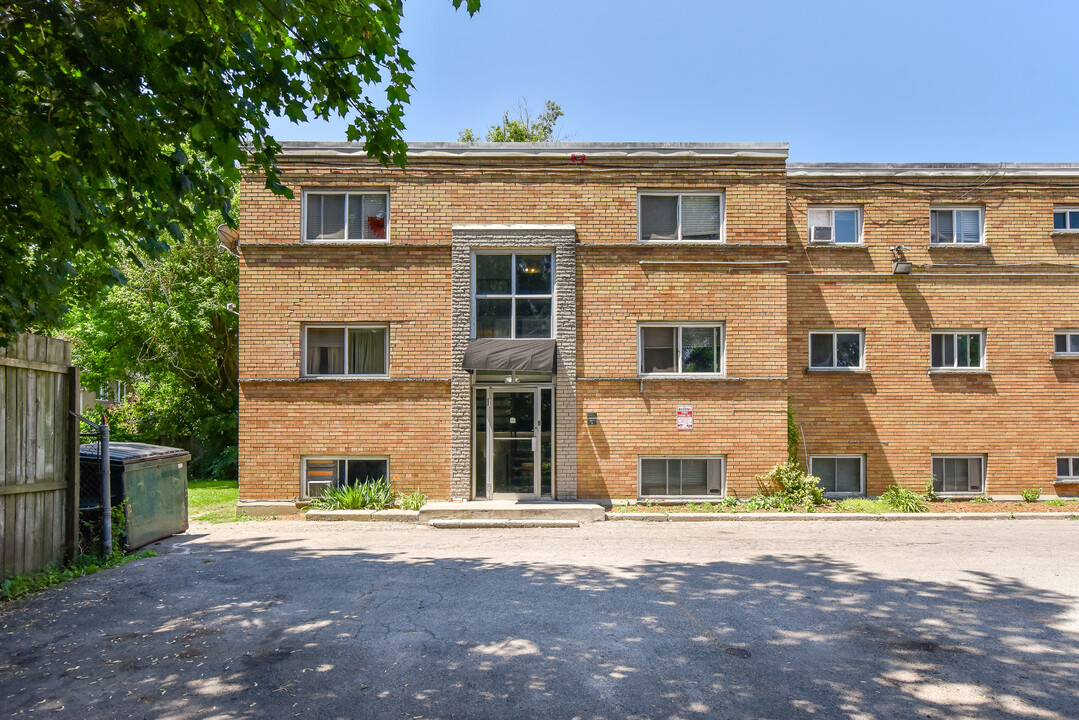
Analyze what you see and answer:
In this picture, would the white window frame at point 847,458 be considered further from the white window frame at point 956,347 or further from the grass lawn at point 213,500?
the grass lawn at point 213,500

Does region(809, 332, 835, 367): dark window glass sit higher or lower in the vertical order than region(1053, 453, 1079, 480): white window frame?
higher

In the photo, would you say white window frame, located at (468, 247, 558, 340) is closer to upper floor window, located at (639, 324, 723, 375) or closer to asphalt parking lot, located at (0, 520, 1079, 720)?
upper floor window, located at (639, 324, 723, 375)

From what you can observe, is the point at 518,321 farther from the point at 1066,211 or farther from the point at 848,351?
the point at 1066,211

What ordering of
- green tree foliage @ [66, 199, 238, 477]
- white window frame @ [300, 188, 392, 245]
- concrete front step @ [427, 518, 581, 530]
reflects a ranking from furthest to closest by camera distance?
green tree foliage @ [66, 199, 238, 477]
white window frame @ [300, 188, 392, 245]
concrete front step @ [427, 518, 581, 530]

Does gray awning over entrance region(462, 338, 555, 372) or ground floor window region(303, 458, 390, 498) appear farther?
ground floor window region(303, 458, 390, 498)

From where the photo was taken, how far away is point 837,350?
14734 millimetres

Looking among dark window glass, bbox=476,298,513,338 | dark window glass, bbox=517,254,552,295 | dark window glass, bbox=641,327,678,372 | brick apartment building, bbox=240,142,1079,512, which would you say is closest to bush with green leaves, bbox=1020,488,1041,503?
brick apartment building, bbox=240,142,1079,512

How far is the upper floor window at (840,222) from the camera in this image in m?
14.9

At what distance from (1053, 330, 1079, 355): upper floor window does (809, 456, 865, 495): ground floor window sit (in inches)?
197

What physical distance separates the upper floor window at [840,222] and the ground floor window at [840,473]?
463 centimetres

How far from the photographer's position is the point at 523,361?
12.9m

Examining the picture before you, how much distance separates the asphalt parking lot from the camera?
459cm

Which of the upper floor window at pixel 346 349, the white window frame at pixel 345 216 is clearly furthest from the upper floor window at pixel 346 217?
the upper floor window at pixel 346 349

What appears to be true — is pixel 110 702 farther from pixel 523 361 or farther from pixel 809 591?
pixel 523 361
